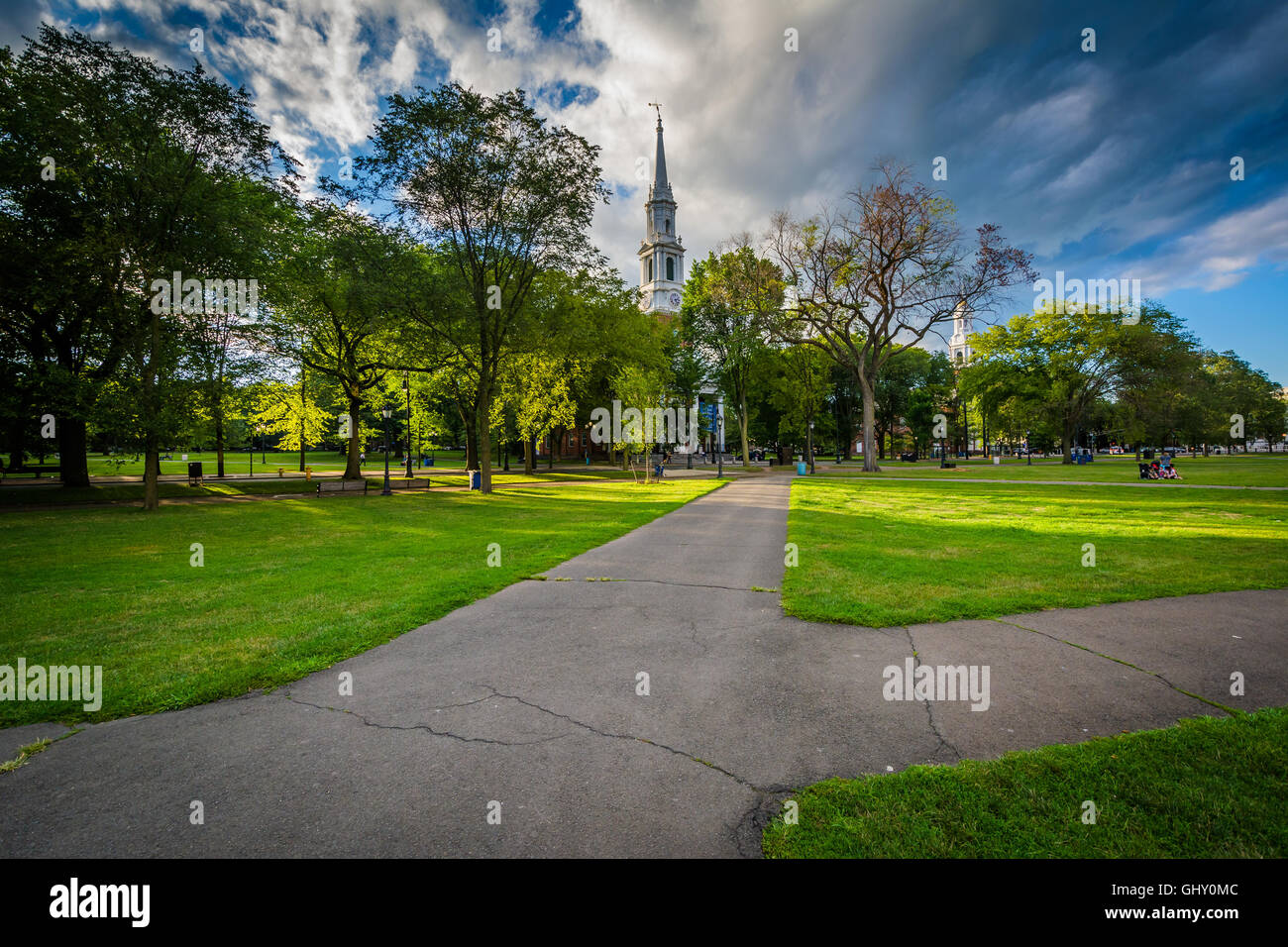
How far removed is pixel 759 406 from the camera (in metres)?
71.5

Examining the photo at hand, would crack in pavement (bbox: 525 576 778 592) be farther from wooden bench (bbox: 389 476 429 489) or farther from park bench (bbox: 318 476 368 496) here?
wooden bench (bbox: 389 476 429 489)

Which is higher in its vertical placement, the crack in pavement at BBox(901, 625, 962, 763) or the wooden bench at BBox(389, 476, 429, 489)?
the wooden bench at BBox(389, 476, 429, 489)

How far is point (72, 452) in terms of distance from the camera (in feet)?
79.8

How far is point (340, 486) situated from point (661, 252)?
75166 mm

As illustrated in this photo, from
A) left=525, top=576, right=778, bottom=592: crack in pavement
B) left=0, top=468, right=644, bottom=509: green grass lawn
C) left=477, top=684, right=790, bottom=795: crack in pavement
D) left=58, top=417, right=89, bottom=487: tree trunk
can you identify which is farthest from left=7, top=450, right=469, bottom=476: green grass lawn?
left=477, top=684, right=790, bottom=795: crack in pavement

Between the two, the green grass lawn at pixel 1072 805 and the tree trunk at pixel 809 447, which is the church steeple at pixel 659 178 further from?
the green grass lawn at pixel 1072 805

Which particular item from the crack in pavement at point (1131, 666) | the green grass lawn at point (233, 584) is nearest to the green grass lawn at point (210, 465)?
the green grass lawn at point (233, 584)

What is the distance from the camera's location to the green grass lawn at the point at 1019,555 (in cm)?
694

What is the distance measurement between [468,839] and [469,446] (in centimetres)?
4010

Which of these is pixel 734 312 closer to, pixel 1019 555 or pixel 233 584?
pixel 1019 555

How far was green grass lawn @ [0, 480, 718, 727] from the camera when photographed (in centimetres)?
505

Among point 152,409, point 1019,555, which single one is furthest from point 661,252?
point 1019,555

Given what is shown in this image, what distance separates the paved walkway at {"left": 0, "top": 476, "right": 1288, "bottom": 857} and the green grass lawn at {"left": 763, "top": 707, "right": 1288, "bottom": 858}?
0.24 metres
